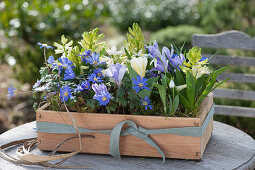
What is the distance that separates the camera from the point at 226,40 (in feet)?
9.18

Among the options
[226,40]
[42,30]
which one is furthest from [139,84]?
[42,30]

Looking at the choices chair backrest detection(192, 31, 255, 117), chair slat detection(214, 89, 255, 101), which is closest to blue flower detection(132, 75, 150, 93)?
chair backrest detection(192, 31, 255, 117)

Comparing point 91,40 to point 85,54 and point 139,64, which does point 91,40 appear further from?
point 139,64

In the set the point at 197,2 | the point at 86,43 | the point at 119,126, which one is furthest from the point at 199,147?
the point at 197,2

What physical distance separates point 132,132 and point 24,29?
9.58 ft

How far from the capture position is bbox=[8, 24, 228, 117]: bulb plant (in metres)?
1.31

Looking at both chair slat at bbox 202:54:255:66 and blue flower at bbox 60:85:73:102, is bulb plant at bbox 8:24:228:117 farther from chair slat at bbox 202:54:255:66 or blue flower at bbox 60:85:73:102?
chair slat at bbox 202:54:255:66

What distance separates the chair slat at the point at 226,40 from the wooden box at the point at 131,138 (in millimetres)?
1373

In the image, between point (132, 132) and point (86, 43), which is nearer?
point (132, 132)

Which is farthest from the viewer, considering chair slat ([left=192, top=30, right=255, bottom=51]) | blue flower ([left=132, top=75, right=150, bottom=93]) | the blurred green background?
the blurred green background

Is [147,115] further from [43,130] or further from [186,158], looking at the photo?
[43,130]

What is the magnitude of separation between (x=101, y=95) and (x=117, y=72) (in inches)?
5.0

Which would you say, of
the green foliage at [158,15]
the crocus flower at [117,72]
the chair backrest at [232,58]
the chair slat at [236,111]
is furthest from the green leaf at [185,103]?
the green foliage at [158,15]

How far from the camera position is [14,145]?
1.62 m
